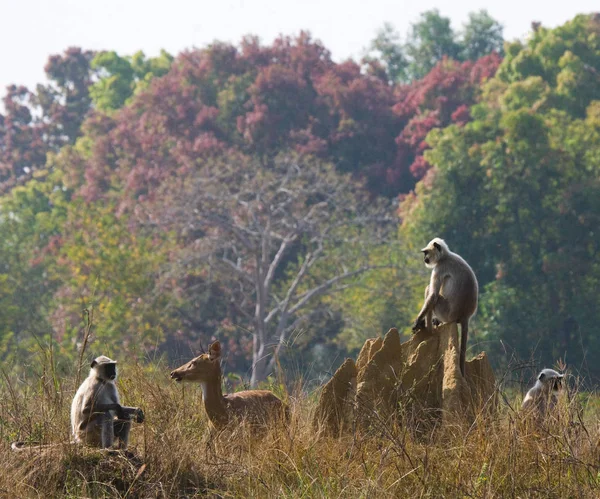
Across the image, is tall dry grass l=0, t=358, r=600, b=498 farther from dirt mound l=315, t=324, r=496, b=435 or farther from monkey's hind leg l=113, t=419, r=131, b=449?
dirt mound l=315, t=324, r=496, b=435

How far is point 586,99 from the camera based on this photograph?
31.5 metres

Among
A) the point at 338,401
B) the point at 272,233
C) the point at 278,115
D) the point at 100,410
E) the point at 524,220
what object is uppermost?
the point at 278,115

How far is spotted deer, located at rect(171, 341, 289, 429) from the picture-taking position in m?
7.98

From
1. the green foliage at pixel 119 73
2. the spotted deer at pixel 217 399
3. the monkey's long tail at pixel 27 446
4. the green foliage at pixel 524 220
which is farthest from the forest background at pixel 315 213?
the monkey's long tail at pixel 27 446

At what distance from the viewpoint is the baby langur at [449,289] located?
26.8ft

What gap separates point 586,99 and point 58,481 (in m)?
27.0

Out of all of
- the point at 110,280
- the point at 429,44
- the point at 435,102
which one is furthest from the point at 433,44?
the point at 110,280

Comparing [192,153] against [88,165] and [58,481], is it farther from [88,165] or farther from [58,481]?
[58,481]

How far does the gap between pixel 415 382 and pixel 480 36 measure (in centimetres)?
3893

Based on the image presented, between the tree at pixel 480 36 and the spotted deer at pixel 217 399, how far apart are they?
3840cm

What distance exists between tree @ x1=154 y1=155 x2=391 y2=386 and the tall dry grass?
57.6 feet

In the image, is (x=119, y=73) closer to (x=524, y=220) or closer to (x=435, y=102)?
(x=435, y=102)

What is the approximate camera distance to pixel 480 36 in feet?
148

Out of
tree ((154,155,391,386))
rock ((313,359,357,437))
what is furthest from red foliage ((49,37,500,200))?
rock ((313,359,357,437))
